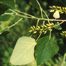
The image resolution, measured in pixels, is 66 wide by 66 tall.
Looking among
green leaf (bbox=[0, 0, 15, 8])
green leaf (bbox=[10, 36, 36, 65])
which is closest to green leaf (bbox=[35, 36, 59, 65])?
green leaf (bbox=[10, 36, 36, 65])

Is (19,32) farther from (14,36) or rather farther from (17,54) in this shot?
(17,54)

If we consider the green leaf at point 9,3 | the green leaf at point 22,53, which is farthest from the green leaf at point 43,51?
the green leaf at point 9,3

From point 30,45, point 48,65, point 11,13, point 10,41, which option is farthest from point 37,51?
point 10,41

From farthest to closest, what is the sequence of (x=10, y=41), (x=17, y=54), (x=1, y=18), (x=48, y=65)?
1. (x=10, y=41)
2. (x=48, y=65)
3. (x=1, y=18)
4. (x=17, y=54)

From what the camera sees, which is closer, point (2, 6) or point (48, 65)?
point (2, 6)

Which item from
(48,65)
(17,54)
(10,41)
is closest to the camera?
(17,54)

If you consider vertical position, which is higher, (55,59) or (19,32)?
(19,32)

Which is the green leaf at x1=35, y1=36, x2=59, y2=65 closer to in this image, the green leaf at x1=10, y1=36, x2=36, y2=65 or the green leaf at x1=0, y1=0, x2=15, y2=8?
the green leaf at x1=10, y1=36, x2=36, y2=65

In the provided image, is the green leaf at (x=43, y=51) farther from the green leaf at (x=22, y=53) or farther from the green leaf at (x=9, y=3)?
the green leaf at (x=9, y=3)

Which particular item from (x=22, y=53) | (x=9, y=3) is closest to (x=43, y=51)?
(x=22, y=53)
